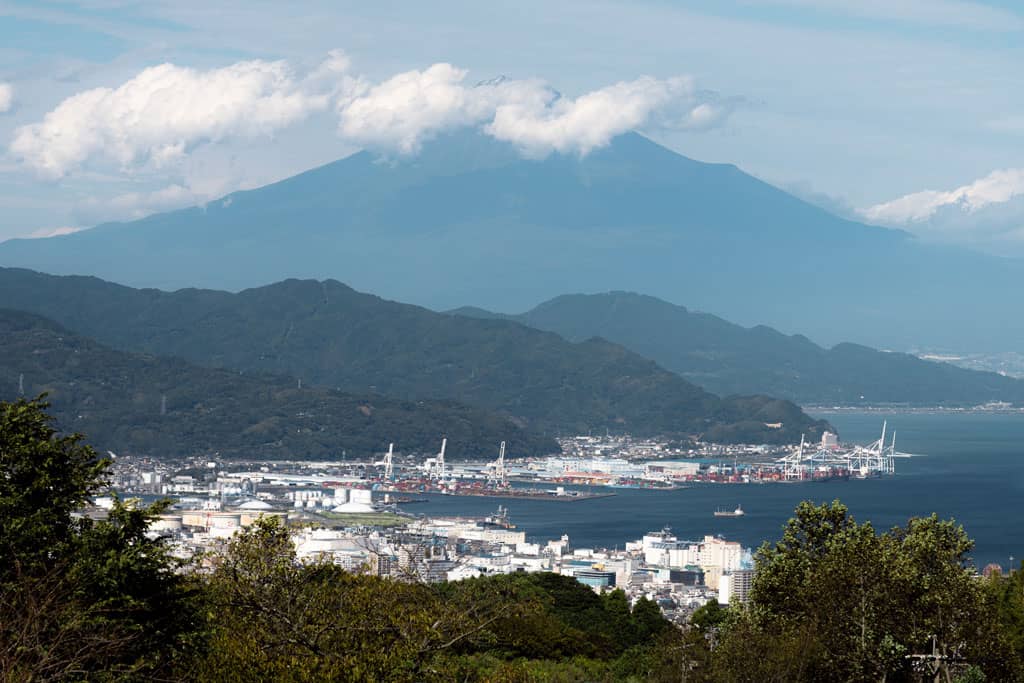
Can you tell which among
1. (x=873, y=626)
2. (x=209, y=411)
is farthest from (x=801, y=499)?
(x=873, y=626)

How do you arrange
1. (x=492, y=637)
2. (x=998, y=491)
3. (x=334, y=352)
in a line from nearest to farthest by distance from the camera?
(x=492, y=637)
(x=998, y=491)
(x=334, y=352)

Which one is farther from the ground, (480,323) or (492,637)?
(480,323)

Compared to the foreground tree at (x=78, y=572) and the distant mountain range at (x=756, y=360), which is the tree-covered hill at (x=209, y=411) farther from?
the foreground tree at (x=78, y=572)

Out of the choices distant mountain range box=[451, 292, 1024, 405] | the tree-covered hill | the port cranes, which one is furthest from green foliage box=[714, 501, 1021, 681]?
distant mountain range box=[451, 292, 1024, 405]

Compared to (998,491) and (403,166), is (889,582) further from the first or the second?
(403,166)

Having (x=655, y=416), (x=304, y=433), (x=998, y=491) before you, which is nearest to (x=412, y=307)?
(x=655, y=416)

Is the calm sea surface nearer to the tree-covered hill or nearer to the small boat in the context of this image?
the small boat

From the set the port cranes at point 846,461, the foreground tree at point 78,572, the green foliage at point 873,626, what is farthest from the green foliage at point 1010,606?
the port cranes at point 846,461

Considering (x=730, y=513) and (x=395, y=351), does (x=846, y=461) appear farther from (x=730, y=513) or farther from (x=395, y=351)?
(x=395, y=351)
